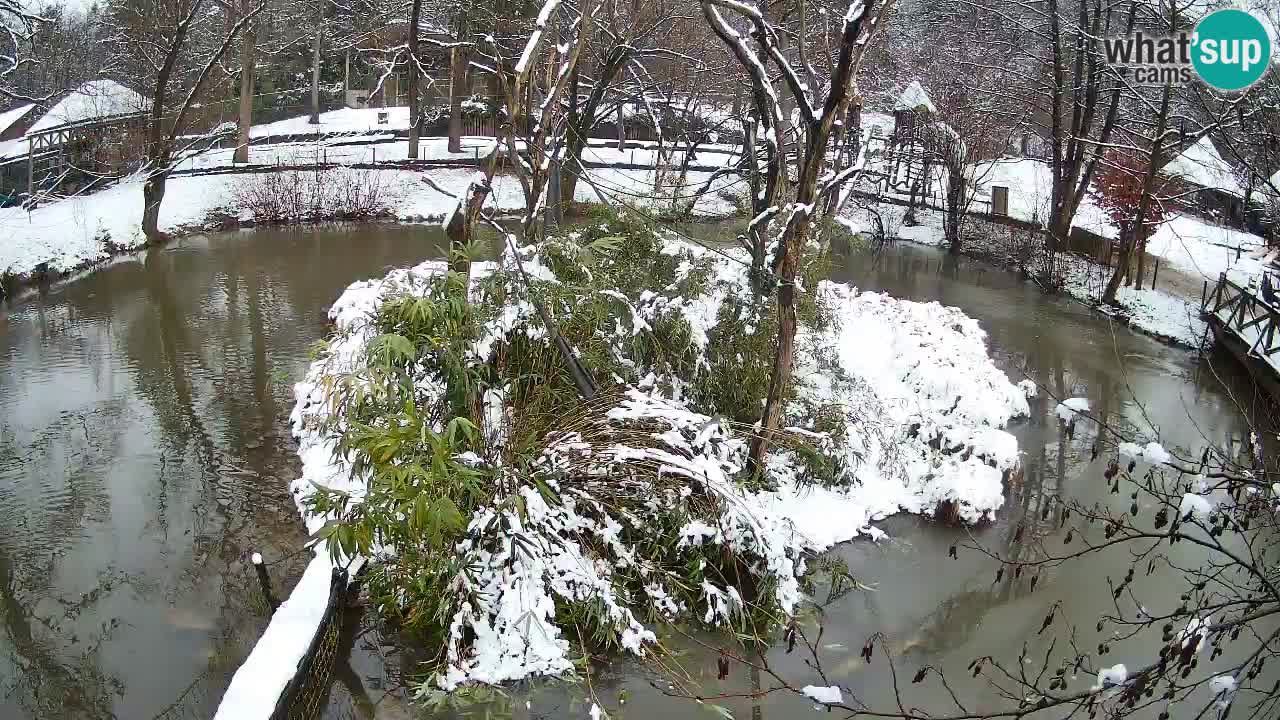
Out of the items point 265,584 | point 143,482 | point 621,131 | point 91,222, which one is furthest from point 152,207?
point 265,584

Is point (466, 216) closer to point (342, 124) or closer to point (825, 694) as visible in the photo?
point (825, 694)

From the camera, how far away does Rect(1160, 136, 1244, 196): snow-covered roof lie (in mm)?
20969

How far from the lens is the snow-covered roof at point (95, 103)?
2410 centimetres

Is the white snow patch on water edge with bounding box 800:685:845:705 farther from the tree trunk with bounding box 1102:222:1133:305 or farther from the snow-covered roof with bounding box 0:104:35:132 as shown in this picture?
the snow-covered roof with bounding box 0:104:35:132

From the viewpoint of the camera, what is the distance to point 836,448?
32.9ft

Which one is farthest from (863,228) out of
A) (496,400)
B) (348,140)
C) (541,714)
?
(541,714)

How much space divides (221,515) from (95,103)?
19.6 m

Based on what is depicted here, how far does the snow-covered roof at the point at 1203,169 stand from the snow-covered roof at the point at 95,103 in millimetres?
23738

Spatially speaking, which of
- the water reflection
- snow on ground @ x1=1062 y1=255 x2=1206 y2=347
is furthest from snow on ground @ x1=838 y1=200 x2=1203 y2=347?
the water reflection

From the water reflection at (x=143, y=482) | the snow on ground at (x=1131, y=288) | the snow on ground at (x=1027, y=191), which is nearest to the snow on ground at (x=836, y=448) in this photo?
the water reflection at (x=143, y=482)

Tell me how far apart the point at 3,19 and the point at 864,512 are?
663 inches

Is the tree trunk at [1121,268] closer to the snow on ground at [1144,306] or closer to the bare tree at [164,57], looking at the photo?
the snow on ground at [1144,306]

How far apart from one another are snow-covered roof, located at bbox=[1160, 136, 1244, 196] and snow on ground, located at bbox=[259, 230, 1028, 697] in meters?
9.39

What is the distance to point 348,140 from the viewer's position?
3025cm
